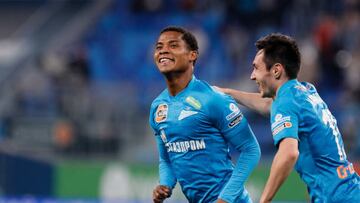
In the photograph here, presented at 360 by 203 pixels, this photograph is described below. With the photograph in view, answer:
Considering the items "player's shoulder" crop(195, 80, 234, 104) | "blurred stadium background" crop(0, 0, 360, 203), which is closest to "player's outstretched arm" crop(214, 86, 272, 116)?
"player's shoulder" crop(195, 80, 234, 104)

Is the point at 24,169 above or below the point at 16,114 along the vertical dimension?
below

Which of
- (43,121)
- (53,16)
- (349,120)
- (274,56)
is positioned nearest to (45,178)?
(43,121)

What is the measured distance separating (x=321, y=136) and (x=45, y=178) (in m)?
9.20

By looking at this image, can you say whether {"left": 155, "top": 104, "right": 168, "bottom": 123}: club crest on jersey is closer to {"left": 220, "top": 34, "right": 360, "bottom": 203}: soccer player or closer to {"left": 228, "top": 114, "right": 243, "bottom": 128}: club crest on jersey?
{"left": 228, "top": 114, "right": 243, "bottom": 128}: club crest on jersey

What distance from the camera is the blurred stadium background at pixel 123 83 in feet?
48.3

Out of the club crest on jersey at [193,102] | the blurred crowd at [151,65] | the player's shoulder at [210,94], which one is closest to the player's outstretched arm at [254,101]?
the player's shoulder at [210,94]

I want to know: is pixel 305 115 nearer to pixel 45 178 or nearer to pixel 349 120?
pixel 349 120

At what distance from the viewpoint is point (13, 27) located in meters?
23.2

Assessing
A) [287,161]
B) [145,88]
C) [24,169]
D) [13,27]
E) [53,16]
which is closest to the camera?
[287,161]

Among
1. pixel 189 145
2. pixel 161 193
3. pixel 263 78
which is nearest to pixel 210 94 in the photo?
pixel 189 145

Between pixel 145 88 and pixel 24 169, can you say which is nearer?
pixel 24 169

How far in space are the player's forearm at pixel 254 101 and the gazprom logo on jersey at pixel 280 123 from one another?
3.72 feet

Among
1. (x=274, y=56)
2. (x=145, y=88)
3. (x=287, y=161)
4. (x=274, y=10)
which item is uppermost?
(x=274, y=10)

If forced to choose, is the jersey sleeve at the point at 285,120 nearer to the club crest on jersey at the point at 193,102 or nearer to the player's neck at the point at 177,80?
the club crest on jersey at the point at 193,102
